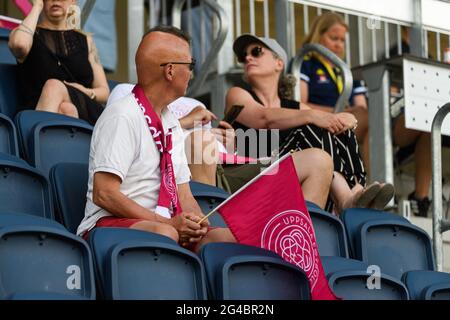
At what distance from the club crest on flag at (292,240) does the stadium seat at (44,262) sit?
85cm

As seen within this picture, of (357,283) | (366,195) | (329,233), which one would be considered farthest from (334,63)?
(357,283)

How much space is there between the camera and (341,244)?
6148 millimetres

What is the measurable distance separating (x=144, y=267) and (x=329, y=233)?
1.48 meters

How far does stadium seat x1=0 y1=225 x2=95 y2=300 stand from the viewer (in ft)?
15.0

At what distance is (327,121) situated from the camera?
7000 mm

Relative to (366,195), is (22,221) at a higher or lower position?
higher

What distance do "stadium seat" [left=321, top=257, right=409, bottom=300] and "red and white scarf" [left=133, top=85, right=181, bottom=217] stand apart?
2.20ft

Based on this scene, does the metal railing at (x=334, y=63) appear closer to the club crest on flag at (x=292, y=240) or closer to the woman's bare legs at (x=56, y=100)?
the woman's bare legs at (x=56, y=100)

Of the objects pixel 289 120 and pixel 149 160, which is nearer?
pixel 149 160

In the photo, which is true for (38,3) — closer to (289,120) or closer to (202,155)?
(202,155)

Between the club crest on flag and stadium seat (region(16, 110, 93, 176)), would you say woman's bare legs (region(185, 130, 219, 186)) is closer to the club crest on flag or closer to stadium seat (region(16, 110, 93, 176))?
stadium seat (region(16, 110, 93, 176))

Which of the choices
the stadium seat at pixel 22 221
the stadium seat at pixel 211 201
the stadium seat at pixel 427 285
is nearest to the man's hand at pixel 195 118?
the stadium seat at pixel 211 201

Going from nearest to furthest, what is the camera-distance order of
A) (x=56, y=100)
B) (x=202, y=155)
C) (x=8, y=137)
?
1. (x=8, y=137)
2. (x=202, y=155)
3. (x=56, y=100)

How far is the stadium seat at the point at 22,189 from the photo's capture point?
17.3 feet
